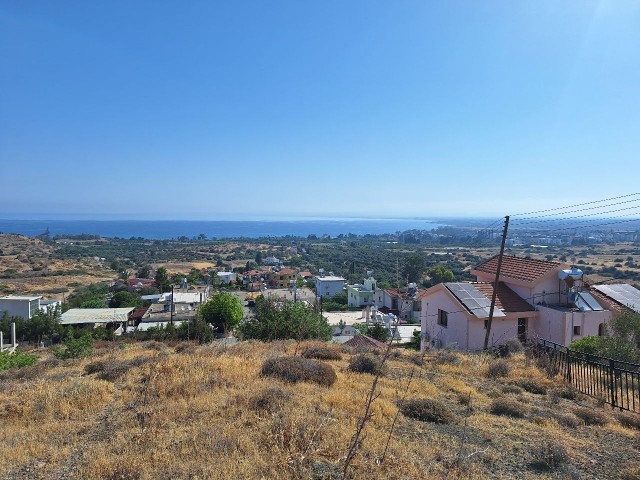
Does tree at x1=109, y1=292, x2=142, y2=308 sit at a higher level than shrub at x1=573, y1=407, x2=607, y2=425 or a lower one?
lower

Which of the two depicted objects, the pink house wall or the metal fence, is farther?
the pink house wall

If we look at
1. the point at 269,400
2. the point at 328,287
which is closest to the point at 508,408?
the point at 269,400

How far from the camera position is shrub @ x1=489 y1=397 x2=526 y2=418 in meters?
6.90

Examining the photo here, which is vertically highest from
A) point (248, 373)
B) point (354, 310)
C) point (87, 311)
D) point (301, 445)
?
point (301, 445)

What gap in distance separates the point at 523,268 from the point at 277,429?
15.8 meters

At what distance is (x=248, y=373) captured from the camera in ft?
27.9

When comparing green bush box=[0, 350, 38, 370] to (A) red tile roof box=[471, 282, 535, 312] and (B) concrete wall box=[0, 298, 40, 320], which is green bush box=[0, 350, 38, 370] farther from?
(B) concrete wall box=[0, 298, 40, 320]

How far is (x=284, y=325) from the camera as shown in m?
17.6

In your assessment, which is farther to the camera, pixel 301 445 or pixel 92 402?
pixel 92 402

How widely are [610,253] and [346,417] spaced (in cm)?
9535

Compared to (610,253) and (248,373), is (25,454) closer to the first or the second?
(248,373)

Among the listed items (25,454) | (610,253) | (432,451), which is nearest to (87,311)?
(25,454)

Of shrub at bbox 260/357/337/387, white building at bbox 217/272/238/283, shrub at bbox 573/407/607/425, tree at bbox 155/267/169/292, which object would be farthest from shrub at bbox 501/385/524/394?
white building at bbox 217/272/238/283

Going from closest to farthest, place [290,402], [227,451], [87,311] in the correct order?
[227,451]
[290,402]
[87,311]
